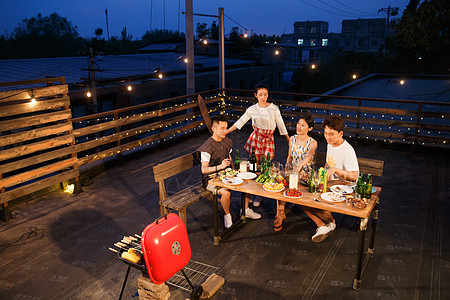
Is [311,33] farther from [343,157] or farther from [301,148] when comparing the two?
[343,157]

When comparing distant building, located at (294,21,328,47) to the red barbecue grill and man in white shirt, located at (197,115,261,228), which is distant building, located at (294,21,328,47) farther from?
the red barbecue grill

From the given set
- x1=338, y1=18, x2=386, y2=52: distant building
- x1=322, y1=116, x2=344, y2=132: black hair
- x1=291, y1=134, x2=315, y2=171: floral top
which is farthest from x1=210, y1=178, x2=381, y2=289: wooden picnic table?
x1=338, y1=18, x2=386, y2=52: distant building

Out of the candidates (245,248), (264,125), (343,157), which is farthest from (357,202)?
(264,125)

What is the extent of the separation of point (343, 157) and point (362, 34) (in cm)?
5184

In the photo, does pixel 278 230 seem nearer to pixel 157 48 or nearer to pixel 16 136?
pixel 16 136

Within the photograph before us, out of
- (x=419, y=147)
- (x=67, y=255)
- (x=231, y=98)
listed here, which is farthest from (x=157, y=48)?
(x=67, y=255)

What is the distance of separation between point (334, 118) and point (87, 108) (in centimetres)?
1060

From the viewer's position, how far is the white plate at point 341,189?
3543 mm

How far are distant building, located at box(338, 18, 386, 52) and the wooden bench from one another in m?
48.2

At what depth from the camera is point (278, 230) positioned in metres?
4.68

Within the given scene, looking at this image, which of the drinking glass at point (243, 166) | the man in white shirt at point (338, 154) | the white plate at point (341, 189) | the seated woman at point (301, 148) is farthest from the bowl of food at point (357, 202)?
the drinking glass at point (243, 166)

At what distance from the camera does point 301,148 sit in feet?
15.0

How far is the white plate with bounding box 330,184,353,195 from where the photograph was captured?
354 centimetres

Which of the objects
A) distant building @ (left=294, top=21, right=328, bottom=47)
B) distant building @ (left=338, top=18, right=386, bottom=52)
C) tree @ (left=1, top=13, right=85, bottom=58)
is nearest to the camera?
tree @ (left=1, top=13, right=85, bottom=58)
